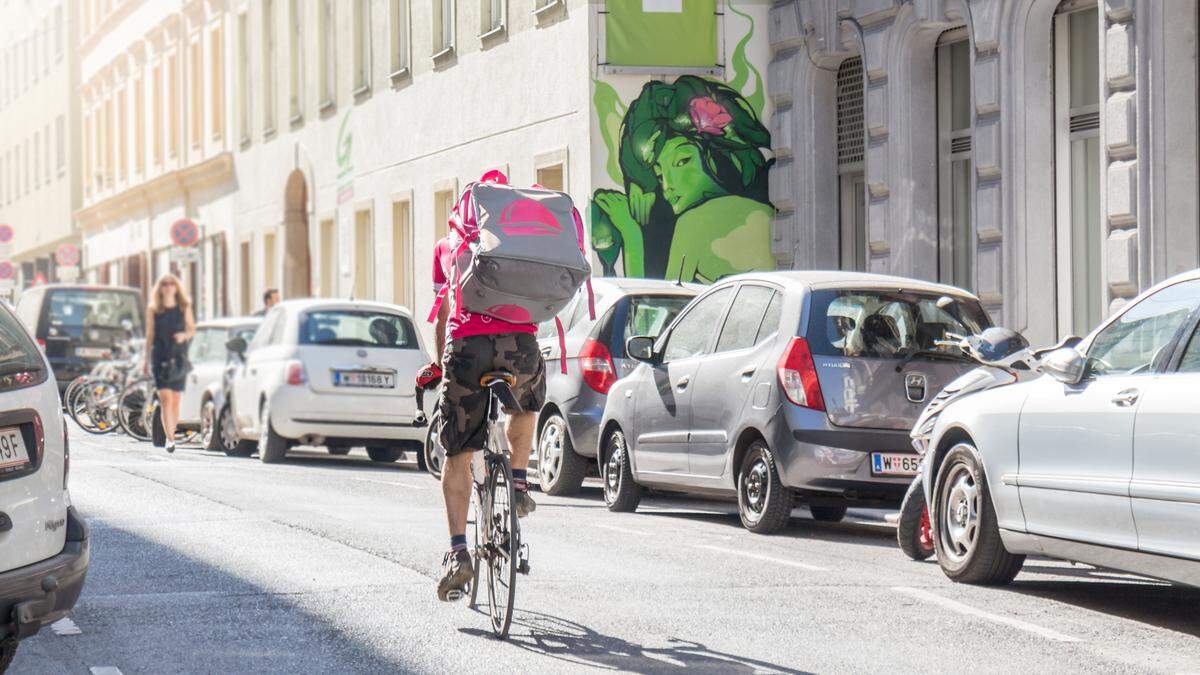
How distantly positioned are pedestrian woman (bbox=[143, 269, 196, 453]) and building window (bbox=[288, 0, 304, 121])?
17083 millimetres

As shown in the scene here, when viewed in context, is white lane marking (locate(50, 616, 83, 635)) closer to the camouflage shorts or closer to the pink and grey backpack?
the camouflage shorts

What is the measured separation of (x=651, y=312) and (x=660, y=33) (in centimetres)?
915

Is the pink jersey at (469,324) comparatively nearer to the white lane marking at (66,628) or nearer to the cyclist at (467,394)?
the cyclist at (467,394)

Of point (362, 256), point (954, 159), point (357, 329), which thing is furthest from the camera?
point (362, 256)

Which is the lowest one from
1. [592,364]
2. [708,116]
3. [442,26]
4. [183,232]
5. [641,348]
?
[592,364]

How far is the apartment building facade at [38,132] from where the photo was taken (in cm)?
6631

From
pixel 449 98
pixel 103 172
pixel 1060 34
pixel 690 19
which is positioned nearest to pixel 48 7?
pixel 103 172

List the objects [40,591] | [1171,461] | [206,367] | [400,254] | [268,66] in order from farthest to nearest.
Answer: [268,66], [400,254], [206,367], [1171,461], [40,591]

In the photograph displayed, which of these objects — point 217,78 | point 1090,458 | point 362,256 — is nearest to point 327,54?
point 362,256

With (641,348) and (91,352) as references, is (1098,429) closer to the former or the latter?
(641,348)

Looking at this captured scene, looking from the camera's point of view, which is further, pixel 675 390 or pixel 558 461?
pixel 558 461

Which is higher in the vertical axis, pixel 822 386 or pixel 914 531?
pixel 822 386

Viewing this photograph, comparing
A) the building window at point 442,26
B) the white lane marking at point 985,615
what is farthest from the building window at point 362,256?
the white lane marking at point 985,615

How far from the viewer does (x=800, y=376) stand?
12328 mm
